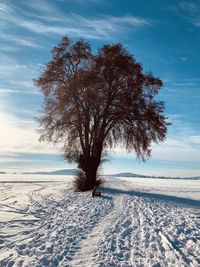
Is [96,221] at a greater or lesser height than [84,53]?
lesser

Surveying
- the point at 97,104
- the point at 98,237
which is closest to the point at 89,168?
the point at 97,104

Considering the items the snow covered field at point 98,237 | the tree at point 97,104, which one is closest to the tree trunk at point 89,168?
the tree at point 97,104

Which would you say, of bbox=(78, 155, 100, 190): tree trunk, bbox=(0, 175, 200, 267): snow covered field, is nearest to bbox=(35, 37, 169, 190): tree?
bbox=(78, 155, 100, 190): tree trunk

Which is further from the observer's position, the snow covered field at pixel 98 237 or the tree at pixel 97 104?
the tree at pixel 97 104

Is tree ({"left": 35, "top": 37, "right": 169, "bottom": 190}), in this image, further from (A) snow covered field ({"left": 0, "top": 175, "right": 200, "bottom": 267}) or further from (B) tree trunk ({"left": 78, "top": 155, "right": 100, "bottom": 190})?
(A) snow covered field ({"left": 0, "top": 175, "right": 200, "bottom": 267})

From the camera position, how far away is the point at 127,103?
1035 inches

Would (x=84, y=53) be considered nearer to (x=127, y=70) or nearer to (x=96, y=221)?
(x=127, y=70)

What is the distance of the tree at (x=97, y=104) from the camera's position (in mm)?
26375

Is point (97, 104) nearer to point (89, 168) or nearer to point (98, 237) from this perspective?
point (89, 168)

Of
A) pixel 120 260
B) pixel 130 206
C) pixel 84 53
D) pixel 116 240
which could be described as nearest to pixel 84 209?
pixel 130 206

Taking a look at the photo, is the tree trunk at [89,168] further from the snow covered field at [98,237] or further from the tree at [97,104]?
the snow covered field at [98,237]

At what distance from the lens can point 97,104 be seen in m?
26.3

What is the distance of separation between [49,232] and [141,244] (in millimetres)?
2989

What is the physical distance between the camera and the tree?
26.4 meters
